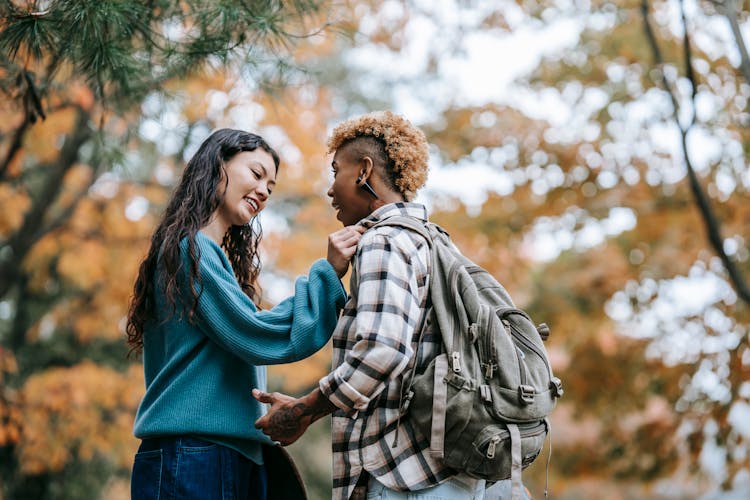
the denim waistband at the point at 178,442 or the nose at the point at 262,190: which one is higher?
the nose at the point at 262,190

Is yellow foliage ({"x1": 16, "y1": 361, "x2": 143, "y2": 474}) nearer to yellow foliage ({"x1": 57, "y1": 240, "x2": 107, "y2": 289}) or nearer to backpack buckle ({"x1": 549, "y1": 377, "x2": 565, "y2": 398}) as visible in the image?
yellow foliage ({"x1": 57, "y1": 240, "x2": 107, "y2": 289})

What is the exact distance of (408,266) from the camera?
215cm

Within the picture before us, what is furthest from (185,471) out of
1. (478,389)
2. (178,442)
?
(478,389)

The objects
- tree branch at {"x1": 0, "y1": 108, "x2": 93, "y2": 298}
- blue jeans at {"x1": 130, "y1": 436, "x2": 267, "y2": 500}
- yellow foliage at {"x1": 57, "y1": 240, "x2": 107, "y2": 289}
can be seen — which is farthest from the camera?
yellow foliage at {"x1": 57, "y1": 240, "x2": 107, "y2": 289}

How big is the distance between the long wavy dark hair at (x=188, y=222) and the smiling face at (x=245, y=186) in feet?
0.07

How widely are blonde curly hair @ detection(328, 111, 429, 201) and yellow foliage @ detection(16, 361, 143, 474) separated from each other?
19.4 ft

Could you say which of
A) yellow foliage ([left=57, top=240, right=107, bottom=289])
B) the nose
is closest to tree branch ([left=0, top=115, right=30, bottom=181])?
yellow foliage ([left=57, top=240, right=107, bottom=289])

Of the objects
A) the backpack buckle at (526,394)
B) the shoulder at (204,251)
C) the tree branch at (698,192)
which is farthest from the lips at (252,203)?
the tree branch at (698,192)

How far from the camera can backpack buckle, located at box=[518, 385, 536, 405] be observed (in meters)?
2.07

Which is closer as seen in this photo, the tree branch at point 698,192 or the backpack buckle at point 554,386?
the backpack buckle at point 554,386

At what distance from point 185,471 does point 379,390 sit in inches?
25.7

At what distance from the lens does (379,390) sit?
2.06 metres

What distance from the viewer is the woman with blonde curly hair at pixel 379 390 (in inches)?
80.3

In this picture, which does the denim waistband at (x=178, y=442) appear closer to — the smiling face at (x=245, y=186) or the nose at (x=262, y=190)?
the smiling face at (x=245, y=186)
